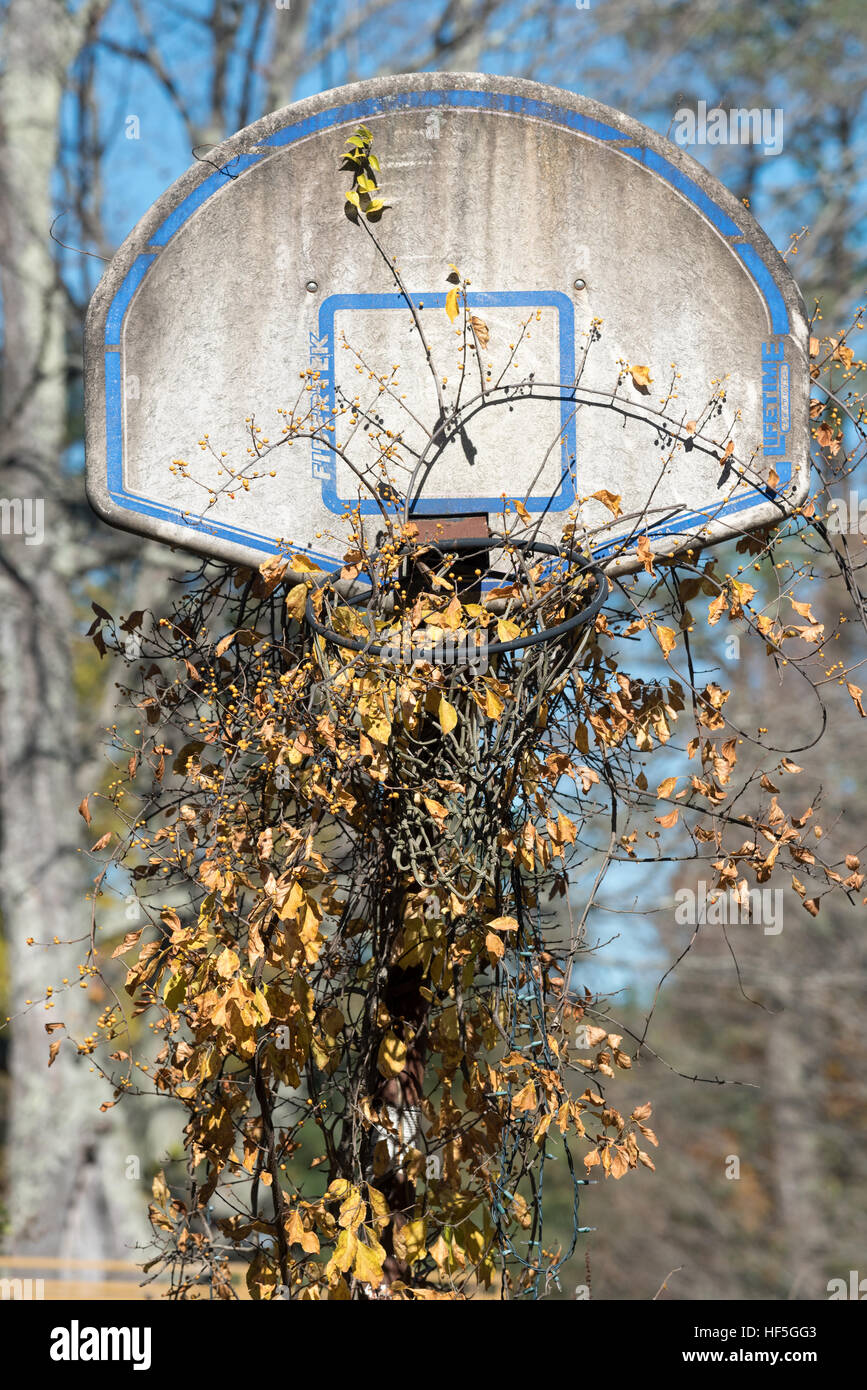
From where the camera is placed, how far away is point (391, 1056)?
3145mm

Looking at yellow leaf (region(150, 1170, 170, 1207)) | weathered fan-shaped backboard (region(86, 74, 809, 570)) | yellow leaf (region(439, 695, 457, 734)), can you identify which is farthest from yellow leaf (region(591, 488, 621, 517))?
yellow leaf (region(150, 1170, 170, 1207))

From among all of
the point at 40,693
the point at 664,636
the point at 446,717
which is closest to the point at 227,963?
the point at 446,717

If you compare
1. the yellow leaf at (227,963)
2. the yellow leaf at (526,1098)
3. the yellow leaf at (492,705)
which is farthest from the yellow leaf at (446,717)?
the yellow leaf at (526,1098)

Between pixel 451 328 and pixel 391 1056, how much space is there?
1.73 meters

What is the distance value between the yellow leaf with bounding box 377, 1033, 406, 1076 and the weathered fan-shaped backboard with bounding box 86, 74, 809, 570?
3.75ft

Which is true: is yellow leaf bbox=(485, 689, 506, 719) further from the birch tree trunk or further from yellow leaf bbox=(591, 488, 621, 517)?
the birch tree trunk

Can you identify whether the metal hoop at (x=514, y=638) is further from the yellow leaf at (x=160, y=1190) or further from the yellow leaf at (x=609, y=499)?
the yellow leaf at (x=160, y=1190)

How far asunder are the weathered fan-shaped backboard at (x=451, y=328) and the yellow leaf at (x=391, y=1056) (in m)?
1.14

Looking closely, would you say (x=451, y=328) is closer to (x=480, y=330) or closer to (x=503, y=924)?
(x=480, y=330)

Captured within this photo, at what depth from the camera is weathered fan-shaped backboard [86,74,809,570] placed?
3.12 m

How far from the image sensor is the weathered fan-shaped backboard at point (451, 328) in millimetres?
3121

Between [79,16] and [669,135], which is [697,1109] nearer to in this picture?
[79,16]
